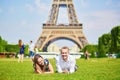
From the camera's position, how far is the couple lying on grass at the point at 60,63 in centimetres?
1000

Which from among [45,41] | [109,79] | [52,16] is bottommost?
[109,79]

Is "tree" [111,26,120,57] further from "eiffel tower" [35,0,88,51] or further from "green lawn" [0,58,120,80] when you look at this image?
"green lawn" [0,58,120,80]

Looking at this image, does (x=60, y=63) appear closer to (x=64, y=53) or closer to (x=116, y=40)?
(x=64, y=53)

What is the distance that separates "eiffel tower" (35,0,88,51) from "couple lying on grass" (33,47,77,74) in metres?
54.0

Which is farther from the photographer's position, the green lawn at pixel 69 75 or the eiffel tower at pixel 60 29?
the eiffel tower at pixel 60 29

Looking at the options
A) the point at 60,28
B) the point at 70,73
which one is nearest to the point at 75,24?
the point at 60,28

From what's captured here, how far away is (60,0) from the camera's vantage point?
72062mm

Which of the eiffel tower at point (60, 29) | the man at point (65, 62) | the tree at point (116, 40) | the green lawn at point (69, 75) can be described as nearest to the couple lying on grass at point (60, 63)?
the man at point (65, 62)

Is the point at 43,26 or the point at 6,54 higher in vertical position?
the point at 43,26

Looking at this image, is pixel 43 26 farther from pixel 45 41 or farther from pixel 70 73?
pixel 70 73

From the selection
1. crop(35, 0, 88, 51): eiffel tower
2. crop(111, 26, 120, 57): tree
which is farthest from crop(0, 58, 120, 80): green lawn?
crop(35, 0, 88, 51): eiffel tower

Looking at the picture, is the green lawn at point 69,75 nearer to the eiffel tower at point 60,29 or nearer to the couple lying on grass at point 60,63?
the couple lying on grass at point 60,63

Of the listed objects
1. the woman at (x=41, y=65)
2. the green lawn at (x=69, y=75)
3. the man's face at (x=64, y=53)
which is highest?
the man's face at (x=64, y=53)

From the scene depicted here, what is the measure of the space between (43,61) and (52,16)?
58590 millimetres
